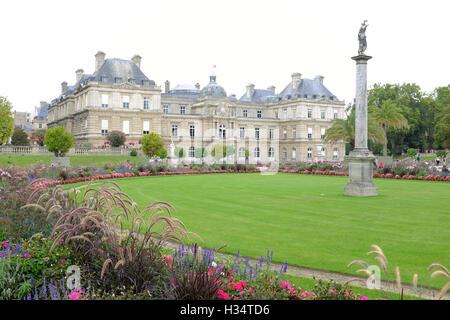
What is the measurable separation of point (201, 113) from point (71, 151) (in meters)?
29.8

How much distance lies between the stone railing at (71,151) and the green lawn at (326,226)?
27.4 metres

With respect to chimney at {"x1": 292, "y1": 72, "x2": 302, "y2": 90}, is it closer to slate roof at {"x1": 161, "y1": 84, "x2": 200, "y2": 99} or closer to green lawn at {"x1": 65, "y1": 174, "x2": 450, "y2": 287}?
slate roof at {"x1": 161, "y1": 84, "x2": 200, "y2": 99}

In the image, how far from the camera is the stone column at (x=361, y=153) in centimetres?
1695

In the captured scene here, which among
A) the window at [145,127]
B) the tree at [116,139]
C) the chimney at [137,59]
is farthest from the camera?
the chimney at [137,59]

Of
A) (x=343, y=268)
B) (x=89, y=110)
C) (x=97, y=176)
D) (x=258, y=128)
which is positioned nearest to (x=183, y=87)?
(x=258, y=128)

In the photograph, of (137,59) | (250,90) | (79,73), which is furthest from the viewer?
(250,90)

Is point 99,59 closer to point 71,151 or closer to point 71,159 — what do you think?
point 71,151

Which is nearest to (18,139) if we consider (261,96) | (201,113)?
(201,113)

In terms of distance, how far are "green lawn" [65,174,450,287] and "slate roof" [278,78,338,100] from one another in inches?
2213

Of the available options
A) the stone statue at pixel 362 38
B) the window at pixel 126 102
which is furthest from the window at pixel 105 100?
the stone statue at pixel 362 38

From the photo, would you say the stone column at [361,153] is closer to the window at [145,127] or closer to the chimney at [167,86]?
the window at [145,127]

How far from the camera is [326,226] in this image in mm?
10203

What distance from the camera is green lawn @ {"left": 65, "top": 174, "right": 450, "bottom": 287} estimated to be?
7416 millimetres
